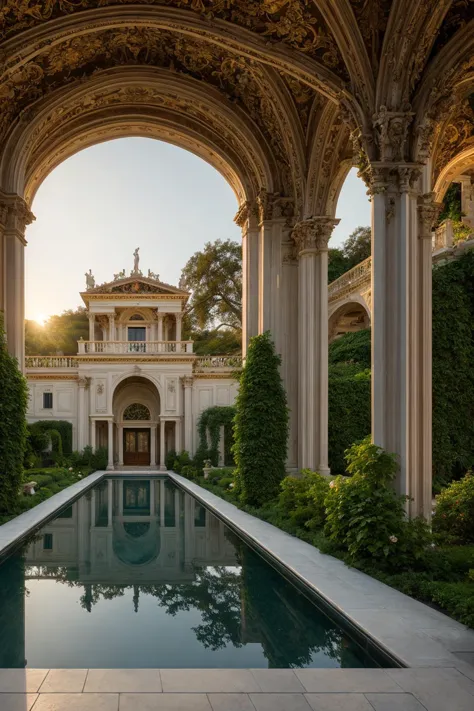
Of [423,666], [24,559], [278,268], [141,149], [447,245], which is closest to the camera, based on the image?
[423,666]

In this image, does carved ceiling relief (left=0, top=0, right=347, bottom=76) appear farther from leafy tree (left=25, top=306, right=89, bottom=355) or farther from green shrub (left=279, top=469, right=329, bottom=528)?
leafy tree (left=25, top=306, right=89, bottom=355)

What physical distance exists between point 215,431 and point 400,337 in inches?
836

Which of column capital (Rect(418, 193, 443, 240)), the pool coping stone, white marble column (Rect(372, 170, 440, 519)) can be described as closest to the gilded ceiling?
white marble column (Rect(372, 170, 440, 519))

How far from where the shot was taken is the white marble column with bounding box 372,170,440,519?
349 inches

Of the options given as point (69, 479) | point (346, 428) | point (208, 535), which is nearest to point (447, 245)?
point (346, 428)

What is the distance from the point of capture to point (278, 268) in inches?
594

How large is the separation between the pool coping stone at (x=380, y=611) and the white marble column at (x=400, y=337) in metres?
1.72

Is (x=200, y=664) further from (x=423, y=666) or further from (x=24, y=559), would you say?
(x=24, y=559)

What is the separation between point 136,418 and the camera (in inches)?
1315

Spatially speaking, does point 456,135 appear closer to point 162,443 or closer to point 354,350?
point 354,350

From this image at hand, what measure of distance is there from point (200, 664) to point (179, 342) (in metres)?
26.6

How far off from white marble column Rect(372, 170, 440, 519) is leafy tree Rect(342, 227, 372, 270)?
97.6 ft

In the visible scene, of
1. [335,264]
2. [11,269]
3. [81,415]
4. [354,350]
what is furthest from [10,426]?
[335,264]

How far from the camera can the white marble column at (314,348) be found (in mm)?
13984
